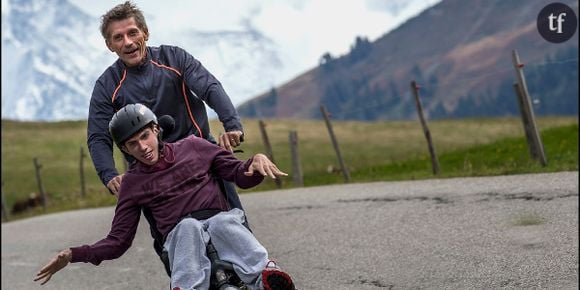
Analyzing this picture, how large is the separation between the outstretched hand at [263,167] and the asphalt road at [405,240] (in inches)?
106

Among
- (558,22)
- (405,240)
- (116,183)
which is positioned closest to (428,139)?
(405,240)

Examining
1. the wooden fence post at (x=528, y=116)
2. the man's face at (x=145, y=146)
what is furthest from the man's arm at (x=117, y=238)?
the wooden fence post at (x=528, y=116)

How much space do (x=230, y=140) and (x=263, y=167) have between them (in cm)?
70

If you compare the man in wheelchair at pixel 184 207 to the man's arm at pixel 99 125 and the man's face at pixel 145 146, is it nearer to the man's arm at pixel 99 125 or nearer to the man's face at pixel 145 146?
the man's face at pixel 145 146

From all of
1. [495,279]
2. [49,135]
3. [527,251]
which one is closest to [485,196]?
[527,251]

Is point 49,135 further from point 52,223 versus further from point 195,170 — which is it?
point 195,170

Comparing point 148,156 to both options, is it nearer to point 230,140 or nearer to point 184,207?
point 184,207

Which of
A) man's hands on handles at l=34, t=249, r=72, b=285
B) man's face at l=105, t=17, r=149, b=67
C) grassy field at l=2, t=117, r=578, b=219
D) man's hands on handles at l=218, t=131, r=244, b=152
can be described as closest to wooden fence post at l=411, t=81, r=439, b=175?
grassy field at l=2, t=117, r=578, b=219

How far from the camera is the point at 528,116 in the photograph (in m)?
15.8

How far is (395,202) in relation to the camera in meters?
13.1

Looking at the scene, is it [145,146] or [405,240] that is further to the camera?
[405,240]

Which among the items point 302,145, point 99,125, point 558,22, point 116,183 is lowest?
point 116,183

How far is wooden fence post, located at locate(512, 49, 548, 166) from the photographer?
15.3 m

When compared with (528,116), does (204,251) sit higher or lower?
lower
